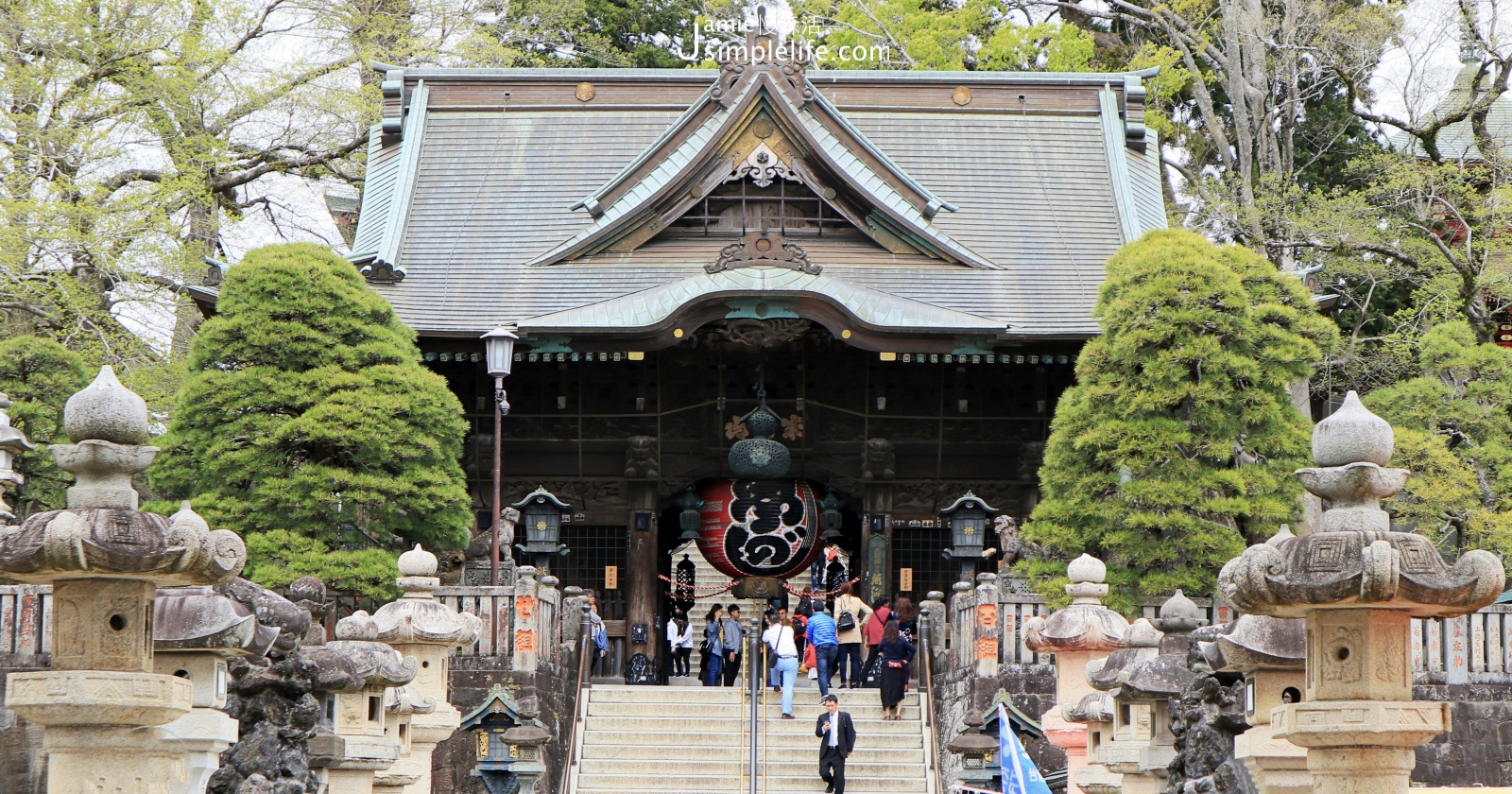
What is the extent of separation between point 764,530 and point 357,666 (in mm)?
12693

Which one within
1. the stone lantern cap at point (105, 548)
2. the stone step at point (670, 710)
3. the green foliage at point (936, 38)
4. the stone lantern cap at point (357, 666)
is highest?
the green foliage at point (936, 38)

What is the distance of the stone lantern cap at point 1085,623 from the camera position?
13125 mm

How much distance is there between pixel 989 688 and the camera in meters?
19.2

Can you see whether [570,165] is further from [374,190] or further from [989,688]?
[989,688]

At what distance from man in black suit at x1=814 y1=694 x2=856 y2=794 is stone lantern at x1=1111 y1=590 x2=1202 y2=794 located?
24.9 feet

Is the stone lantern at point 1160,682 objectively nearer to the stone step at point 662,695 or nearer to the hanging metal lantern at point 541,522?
the stone step at point 662,695

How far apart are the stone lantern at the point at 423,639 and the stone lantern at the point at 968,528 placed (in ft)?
31.5

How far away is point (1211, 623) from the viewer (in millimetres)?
19844

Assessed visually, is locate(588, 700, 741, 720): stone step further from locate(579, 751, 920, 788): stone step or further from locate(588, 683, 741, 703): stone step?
locate(579, 751, 920, 788): stone step

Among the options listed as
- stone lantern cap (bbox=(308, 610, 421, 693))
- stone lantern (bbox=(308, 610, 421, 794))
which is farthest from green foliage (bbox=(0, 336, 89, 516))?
stone lantern (bbox=(308, 610, 421, 794))

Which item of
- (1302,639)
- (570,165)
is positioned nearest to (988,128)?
(570,165)

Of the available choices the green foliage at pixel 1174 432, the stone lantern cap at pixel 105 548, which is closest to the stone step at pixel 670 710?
the green foliage at pixel 1174 432

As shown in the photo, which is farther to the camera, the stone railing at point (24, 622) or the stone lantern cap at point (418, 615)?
the stone railing at point (24, 622)

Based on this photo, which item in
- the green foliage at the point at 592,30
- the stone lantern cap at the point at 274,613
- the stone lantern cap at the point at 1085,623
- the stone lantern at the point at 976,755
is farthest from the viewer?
the green foliage at the point at 592,30
